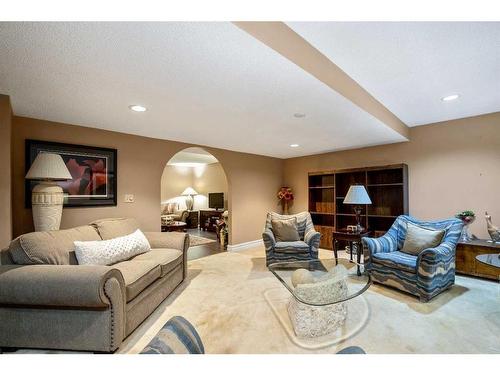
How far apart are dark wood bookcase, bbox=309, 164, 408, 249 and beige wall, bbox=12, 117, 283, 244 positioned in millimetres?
1122

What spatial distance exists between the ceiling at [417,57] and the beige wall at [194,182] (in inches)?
247

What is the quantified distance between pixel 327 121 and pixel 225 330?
258cm

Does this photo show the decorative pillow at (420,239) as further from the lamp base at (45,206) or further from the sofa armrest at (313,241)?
the lamp base at (45,206)

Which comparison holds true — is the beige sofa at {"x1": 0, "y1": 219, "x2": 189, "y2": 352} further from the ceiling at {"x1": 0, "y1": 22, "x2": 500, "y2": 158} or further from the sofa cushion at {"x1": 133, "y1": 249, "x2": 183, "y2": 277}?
the ceiling at {"x1": 0, "y1": 22, "x2": 500, "y2": 158}

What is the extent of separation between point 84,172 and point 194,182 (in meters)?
6.19

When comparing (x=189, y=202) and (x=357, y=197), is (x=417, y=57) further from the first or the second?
(x=189, y=202)

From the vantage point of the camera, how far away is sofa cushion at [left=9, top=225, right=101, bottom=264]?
198 centimetres

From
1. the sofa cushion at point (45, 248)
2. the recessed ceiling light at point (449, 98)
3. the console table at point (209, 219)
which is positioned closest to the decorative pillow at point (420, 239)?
the recessed ceiling light at point (449, 98)

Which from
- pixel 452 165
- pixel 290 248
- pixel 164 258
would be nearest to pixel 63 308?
pixel 164 258

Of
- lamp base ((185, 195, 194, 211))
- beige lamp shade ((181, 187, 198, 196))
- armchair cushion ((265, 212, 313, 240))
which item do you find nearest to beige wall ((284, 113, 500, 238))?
armchair cushion ((265, 212, 313, 240))
